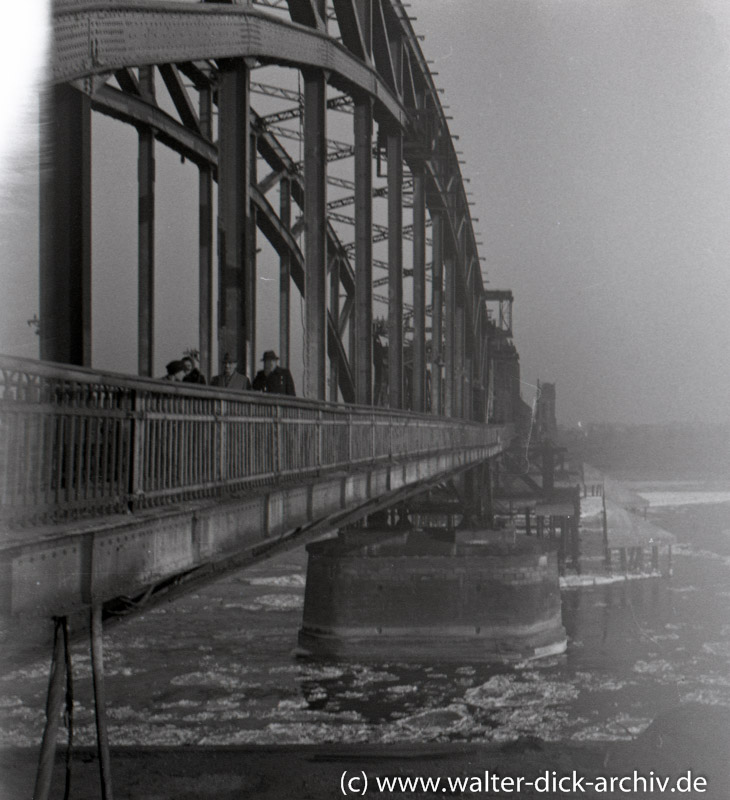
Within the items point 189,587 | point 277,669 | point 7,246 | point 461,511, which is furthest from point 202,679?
point 7,246

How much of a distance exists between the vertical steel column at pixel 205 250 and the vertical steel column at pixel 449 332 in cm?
2223

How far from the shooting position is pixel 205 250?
75.8 feet

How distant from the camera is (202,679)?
28.9 m

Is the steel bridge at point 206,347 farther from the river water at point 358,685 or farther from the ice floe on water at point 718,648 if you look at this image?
the ice floe on water at point 718,648

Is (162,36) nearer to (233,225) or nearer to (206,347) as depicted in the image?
(233,225)

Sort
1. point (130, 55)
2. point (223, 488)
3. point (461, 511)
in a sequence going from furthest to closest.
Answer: point (461, 511), point (130, 55), point (223, 488)

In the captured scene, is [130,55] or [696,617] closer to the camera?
[130,55]

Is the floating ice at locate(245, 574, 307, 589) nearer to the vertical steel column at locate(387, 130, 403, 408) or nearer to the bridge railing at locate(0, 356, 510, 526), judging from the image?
the vertical steel column at locate(387, 130, 403, 408)

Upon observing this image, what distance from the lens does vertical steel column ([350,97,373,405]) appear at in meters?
26.1

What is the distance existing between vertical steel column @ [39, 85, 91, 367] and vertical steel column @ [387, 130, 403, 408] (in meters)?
19.1

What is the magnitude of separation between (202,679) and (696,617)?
18.1 meters

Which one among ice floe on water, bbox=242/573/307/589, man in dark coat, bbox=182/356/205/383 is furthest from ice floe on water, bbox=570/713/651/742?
ice floe on water, bbox=242/573/307/589

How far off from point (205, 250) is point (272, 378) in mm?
9970

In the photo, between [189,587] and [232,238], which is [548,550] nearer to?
[232,238]
